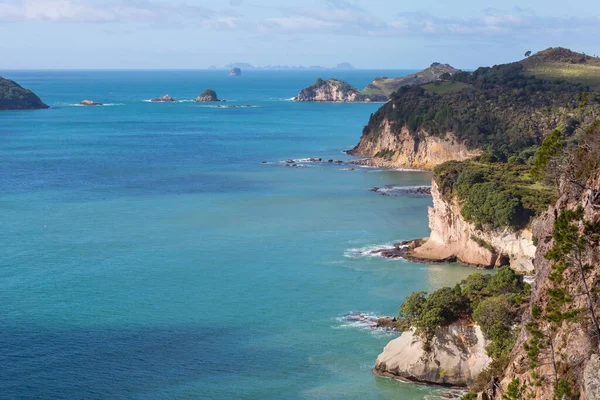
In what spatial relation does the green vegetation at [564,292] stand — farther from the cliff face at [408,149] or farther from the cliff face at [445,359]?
the cliff face at [408,149]

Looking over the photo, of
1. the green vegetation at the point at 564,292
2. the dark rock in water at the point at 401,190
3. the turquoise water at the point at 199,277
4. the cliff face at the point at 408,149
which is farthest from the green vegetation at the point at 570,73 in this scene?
the green vegetation at the point at 564,292

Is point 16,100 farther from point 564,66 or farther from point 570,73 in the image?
point 570,73

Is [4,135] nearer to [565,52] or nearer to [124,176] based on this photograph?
[124,176]

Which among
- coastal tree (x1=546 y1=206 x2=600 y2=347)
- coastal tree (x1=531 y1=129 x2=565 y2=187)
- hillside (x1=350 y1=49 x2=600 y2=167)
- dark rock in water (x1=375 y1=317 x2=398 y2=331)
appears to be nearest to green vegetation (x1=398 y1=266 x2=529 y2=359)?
dark rock in water (x1=375 y1=317 x2=398 y2=331)

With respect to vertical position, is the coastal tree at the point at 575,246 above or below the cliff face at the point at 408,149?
above

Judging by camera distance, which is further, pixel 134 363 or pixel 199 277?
pixel 199 277

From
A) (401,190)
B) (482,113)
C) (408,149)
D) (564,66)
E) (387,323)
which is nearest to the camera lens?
(387,323)

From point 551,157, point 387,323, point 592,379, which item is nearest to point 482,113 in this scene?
point 387,323
